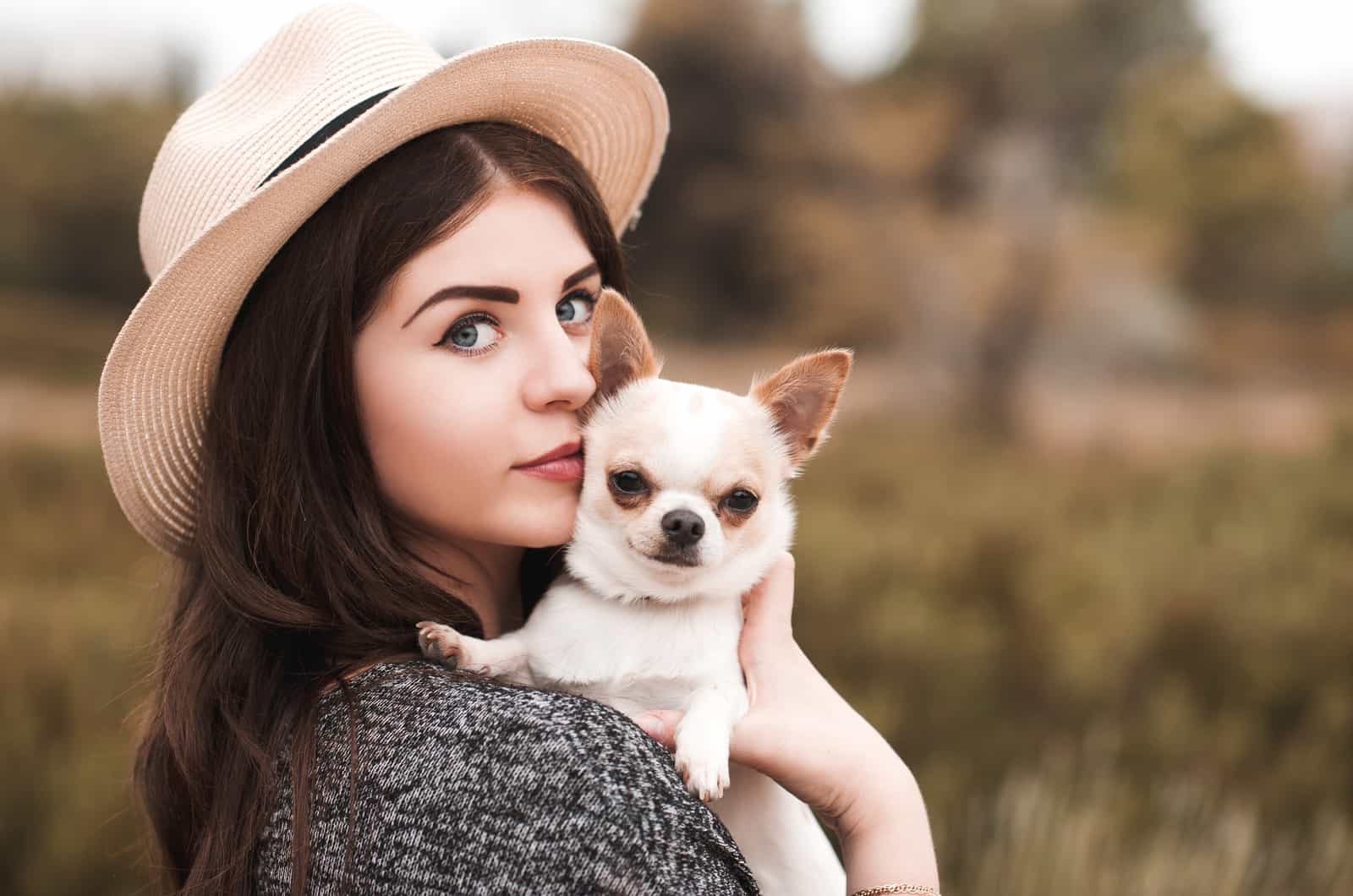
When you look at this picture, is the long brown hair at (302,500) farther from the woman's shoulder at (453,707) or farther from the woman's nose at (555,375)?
the woman's nose at (555,375)

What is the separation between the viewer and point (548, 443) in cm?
171

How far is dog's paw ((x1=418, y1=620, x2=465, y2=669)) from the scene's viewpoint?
1.65 metres

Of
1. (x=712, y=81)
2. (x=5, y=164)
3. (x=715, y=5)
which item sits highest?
(x=715, y=5)

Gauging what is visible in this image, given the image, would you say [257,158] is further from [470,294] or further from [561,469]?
[561,469]

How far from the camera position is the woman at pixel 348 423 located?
61.1 inches

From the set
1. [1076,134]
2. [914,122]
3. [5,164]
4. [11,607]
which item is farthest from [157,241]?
[1076,134]

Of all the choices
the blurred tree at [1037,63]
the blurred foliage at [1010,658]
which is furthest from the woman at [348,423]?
the blurred tree at [1037,63]

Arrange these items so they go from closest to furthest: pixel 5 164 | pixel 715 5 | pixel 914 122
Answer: pixel 5 164 < pixel 715 5 < pixel 914 122

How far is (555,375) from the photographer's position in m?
1.66

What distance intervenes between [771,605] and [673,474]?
293 millimetres

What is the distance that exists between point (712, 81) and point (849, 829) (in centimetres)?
989

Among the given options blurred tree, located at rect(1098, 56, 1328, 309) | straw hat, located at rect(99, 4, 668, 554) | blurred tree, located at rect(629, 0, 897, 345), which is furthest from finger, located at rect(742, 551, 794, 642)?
blurred tree, located at rect(1098, 56, 1328, 309)

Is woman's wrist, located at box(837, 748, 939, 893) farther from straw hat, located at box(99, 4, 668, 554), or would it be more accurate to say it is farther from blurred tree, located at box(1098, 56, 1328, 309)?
blurred tree, located at box(1098, 56, 1328, 309)

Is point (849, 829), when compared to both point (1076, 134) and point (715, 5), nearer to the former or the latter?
point (715, 5)
